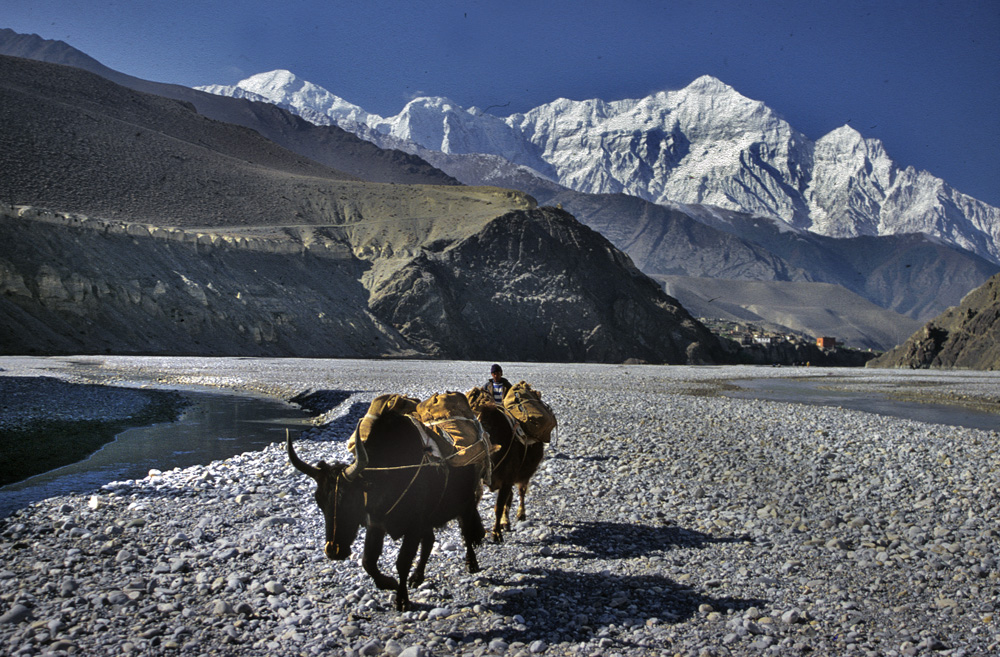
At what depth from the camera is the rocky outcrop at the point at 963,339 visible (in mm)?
72562

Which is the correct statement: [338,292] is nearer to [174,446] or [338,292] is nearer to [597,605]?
[174,446]

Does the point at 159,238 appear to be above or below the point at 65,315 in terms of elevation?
above

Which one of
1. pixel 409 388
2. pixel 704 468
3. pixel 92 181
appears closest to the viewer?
pixel 704 468

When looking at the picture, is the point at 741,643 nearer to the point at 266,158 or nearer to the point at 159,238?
the point at 159,238

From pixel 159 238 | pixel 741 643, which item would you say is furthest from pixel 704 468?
pixel 159 238

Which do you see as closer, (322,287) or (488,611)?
(488,611)

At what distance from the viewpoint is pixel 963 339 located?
250 feet

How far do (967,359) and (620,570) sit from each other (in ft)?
265

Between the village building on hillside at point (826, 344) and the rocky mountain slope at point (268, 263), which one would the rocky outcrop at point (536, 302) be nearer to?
the rocky mountain slope at point (268, 263)

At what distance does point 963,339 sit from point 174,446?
82767 millimetres

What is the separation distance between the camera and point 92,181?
82938 millimetres

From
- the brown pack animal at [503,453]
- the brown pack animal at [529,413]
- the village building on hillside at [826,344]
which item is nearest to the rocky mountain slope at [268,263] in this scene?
the village building on hillside at [826,344]

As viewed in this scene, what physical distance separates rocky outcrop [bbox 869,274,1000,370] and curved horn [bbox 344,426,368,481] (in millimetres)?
80008

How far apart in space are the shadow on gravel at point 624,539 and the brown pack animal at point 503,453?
2.37 ft
